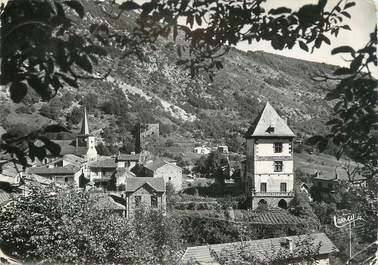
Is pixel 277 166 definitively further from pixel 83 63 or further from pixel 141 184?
pixel 83 63

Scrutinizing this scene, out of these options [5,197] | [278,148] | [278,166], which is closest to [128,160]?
[278,148]

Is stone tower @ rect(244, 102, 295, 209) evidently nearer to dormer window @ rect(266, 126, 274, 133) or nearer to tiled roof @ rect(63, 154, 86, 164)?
dormer window @ rect(266, 126, 274, 133)

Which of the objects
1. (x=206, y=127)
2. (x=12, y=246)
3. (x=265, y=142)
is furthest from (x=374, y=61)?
(x=206, y=127)

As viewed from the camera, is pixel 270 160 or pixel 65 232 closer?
pixel 65 232

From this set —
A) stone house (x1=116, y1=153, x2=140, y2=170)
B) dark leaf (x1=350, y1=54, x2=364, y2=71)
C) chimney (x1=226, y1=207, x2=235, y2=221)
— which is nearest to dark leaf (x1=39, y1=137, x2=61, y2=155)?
dark leaf (x1=350, y1=54, x2=364, y2=71)

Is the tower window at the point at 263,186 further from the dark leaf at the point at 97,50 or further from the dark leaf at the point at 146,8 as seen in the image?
the dark leaf at the point at 97,50

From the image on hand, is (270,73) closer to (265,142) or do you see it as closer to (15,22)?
(265,142)
